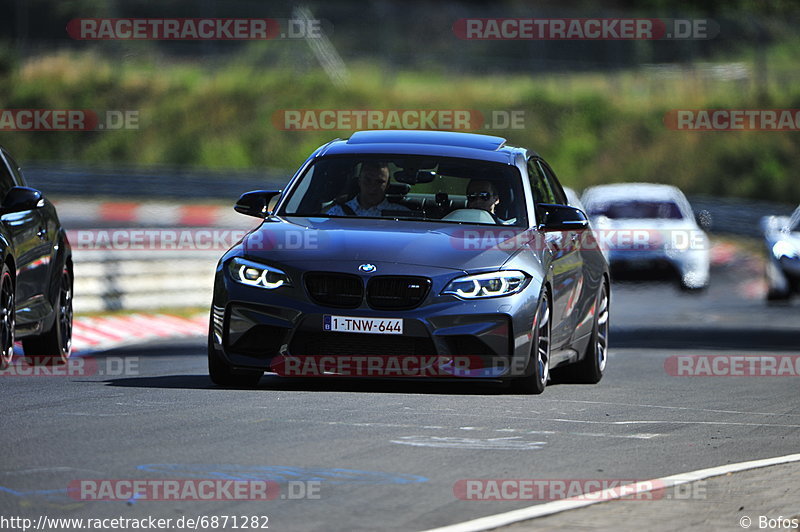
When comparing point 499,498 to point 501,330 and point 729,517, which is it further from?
point 501,330

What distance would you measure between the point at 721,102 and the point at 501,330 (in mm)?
39701

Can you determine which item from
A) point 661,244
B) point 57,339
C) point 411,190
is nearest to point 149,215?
point 661,244

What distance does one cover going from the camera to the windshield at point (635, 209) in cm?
2892

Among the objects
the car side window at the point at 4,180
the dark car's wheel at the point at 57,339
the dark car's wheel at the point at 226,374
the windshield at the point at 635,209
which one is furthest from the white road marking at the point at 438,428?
the windshield at the point at 635,209

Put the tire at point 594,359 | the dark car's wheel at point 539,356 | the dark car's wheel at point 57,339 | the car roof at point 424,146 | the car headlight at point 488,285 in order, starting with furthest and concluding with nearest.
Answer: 1. the dark car's wheel at point 57,339
2. the tire at point 594,359
3. the car roof at point 424,146
4. the dark car's wheel at point 539,356
5. the car headlight at point 488,285

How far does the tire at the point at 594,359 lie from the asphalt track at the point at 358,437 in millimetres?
253

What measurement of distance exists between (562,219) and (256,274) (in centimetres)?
215

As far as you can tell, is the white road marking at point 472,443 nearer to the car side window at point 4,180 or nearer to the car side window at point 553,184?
the car side window at point 553,184

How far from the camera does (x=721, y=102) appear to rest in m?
48.7

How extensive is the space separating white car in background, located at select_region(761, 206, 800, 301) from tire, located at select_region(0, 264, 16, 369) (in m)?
14.4

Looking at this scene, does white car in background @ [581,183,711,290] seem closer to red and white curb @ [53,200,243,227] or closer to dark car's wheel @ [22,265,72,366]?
red and white curb @ [53,200,243,227]

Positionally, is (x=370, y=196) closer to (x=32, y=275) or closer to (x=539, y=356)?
(x=539, y=356)

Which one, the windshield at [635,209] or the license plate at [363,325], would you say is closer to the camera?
the license plate at [363,325]

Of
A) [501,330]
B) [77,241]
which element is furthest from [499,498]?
[77,241]
